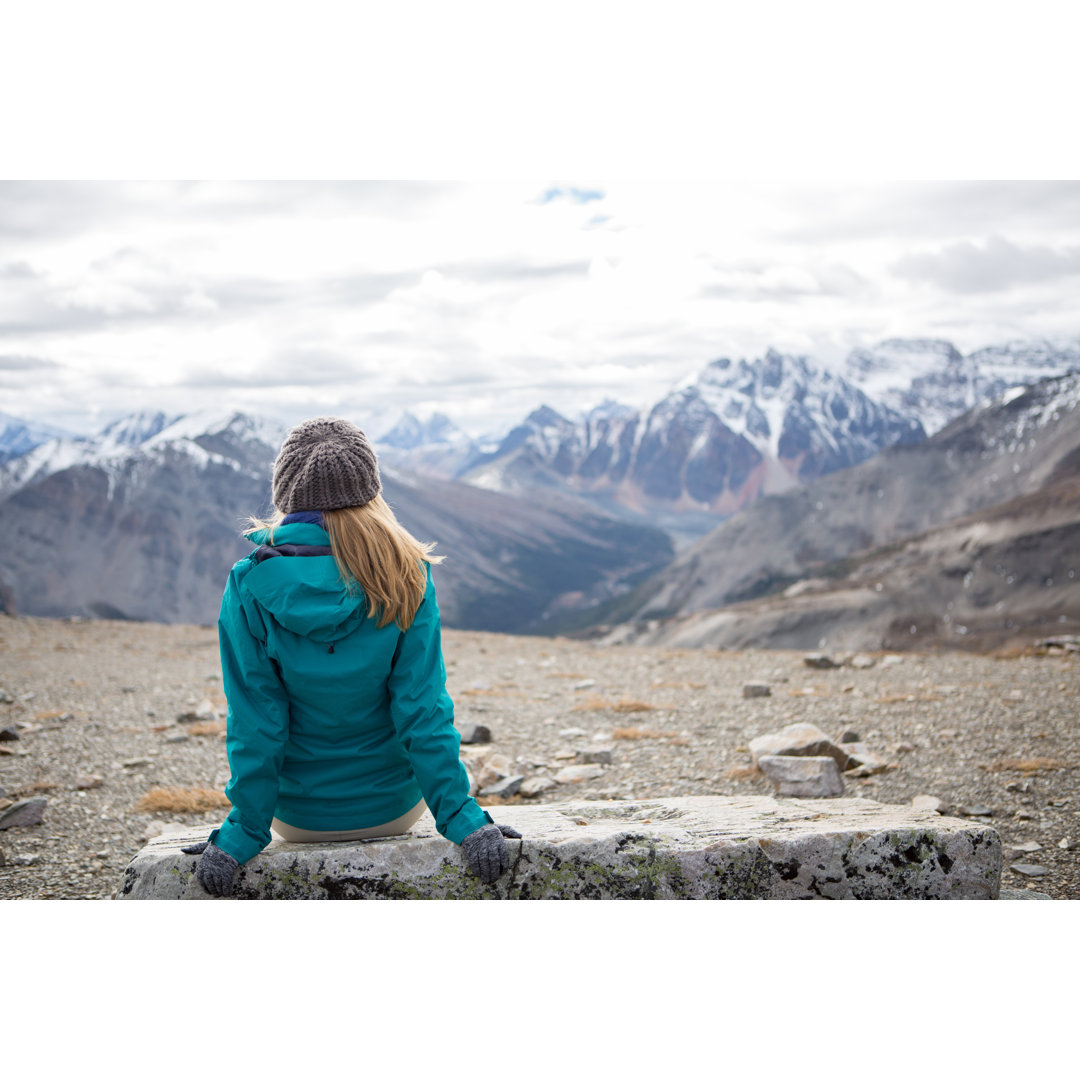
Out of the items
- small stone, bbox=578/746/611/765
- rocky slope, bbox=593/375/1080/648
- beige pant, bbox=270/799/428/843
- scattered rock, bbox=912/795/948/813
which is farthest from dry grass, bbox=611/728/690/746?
rocky slope, bbox=593/375/1080/648

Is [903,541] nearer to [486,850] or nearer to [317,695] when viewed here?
[486,850]

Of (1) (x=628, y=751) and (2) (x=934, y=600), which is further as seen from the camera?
(2) (x=934, y=600)

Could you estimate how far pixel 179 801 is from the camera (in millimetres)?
8375

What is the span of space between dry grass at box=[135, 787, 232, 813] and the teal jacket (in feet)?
13.9

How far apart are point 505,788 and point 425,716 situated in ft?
15.5

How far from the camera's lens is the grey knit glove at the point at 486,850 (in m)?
4.60

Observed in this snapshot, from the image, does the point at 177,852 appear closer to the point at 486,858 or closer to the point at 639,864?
the point at 486,858

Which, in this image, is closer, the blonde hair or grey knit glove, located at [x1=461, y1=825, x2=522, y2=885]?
the blonde hair

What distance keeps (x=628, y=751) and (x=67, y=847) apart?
20.5 feet

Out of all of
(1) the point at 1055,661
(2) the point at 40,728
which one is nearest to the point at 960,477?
(1) the point at 1055,661

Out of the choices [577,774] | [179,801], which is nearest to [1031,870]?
[577,774]

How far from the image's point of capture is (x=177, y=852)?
481 cm

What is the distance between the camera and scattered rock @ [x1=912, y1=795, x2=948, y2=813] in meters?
7.92

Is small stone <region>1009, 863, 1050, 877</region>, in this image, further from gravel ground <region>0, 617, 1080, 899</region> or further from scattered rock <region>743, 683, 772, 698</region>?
scattered rock <region>743, 683, 772, 698</region>
